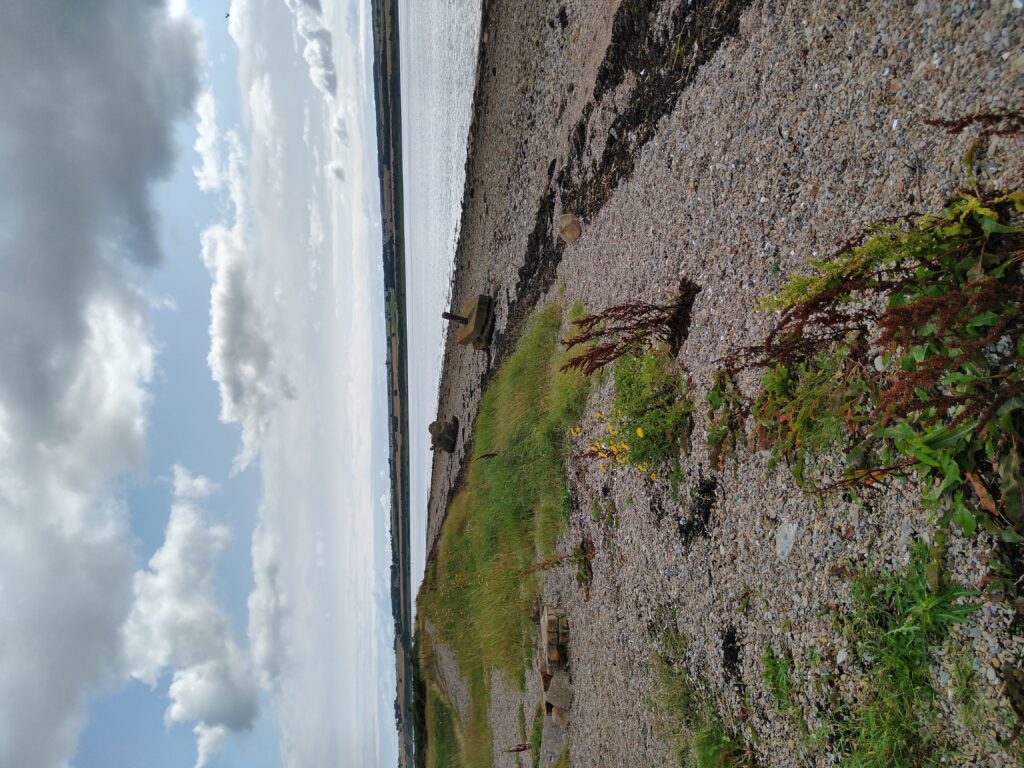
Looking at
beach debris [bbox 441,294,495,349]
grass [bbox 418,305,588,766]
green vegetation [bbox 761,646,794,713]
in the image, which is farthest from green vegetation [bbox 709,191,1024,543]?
beach debris [bbox 441,294,495,349]

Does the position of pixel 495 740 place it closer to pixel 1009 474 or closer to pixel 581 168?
pixel 581 168

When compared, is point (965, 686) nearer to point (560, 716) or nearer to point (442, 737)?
point (560, 716)

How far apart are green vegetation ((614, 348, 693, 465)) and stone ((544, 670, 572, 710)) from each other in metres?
3.17

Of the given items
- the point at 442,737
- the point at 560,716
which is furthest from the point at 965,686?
the point at 442,737

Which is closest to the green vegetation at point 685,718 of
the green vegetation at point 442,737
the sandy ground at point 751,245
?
the sandy ground at point 751,245

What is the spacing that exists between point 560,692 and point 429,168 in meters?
20.2

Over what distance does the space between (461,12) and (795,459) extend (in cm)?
1703

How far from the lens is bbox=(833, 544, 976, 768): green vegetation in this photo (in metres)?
2.84

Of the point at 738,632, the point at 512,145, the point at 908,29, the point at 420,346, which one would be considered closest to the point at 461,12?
the point at 512,145

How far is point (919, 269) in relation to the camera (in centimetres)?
291

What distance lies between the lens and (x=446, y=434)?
17.2 m

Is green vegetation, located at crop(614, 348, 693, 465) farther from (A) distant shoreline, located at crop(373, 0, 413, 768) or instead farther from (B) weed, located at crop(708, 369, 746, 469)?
(A) distant shoreline, located at crop(373, 0, 413, 768)

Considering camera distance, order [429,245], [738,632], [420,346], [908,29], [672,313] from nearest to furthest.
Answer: [908,29] < [738,632] < [672,313] < [429,245] < [420,346]

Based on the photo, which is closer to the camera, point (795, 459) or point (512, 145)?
point (795, 459)
